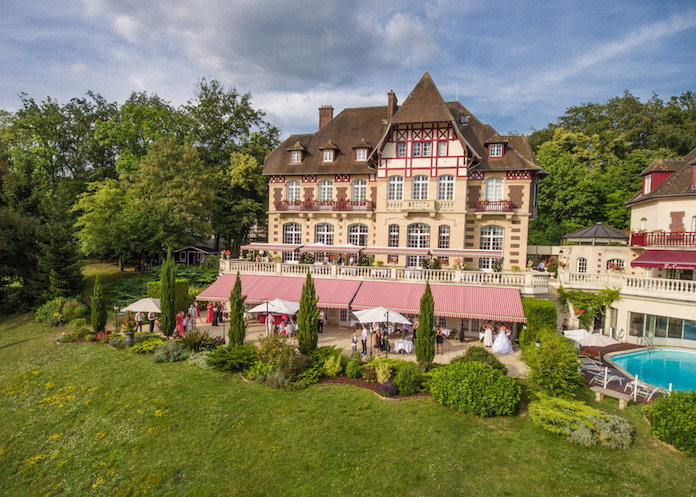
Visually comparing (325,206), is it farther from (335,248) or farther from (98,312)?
(98,312)

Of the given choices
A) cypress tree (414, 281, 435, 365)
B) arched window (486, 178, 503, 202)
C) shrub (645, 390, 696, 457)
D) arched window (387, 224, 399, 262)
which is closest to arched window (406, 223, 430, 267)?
arched window (387, 224, 399, 262)

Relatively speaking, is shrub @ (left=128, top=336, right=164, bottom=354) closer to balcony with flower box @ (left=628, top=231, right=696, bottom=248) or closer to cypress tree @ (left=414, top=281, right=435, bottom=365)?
cypress tree @ (left=414, top=281, right=435, bottom=365)

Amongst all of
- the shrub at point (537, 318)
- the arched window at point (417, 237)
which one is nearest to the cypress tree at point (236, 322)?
the arched window at point (417, 237)

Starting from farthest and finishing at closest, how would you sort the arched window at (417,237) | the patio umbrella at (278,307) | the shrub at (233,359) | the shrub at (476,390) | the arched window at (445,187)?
the arched window at (417,237)
the arched window at (445,187)
the patio umbrella at (278,307)
the shrub at (233,359)
the shrub at (476,390)

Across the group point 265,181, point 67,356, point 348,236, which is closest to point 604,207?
point 348,236

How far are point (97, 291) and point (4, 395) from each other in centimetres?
731

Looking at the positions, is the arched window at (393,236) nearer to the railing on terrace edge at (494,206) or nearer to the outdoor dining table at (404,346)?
the railing on terrace edge at (494,206)

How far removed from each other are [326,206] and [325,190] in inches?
66.6

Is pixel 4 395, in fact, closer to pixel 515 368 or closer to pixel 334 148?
pixel 515 368

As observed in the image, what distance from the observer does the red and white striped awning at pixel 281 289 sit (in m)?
22.8

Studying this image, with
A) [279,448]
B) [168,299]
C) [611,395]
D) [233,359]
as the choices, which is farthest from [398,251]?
[279,448]

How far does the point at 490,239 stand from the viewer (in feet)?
91.4

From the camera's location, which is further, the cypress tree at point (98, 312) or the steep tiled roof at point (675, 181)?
the steep tiled roof at point (675, 181)

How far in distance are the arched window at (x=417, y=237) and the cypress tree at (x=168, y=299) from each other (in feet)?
52.6
